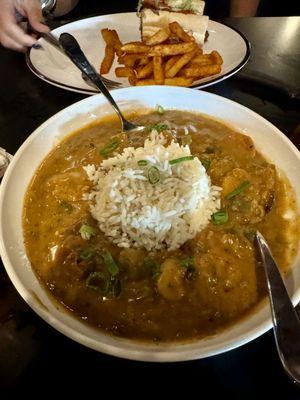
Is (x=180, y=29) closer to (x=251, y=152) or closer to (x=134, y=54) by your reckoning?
(x=134, y=54)

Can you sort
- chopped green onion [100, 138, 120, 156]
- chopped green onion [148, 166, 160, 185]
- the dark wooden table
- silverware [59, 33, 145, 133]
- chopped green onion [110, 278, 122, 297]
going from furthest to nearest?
silverware [59, 33, 145, 133], chopped green onion [100, 138, 120, 156], chopped green onion [148, 166, 160, 185], chopped green onion [110, 278, 122, 297], the dark wooden table

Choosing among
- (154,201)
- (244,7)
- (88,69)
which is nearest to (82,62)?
(88,69)

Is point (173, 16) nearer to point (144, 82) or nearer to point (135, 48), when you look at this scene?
point (135, 48)

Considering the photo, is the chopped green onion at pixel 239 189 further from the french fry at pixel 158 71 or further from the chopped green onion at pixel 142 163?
the french fry at pixel 158 71

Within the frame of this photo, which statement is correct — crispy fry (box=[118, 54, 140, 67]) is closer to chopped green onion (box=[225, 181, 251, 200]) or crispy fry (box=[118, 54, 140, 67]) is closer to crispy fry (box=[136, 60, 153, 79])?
crispy fry (box=[136, 60, 153, 79])

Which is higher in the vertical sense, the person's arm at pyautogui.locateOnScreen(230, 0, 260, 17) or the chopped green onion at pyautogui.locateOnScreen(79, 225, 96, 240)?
the person's arm at pyautogui.locateOnScreen(230, 0, 260, 17)

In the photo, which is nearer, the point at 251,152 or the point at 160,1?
the point at 251,152

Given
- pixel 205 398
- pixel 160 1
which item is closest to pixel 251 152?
pixel 205 398

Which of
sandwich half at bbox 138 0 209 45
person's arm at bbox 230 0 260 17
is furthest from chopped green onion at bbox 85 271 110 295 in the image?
person's arm at bbox 230 0 260 17
